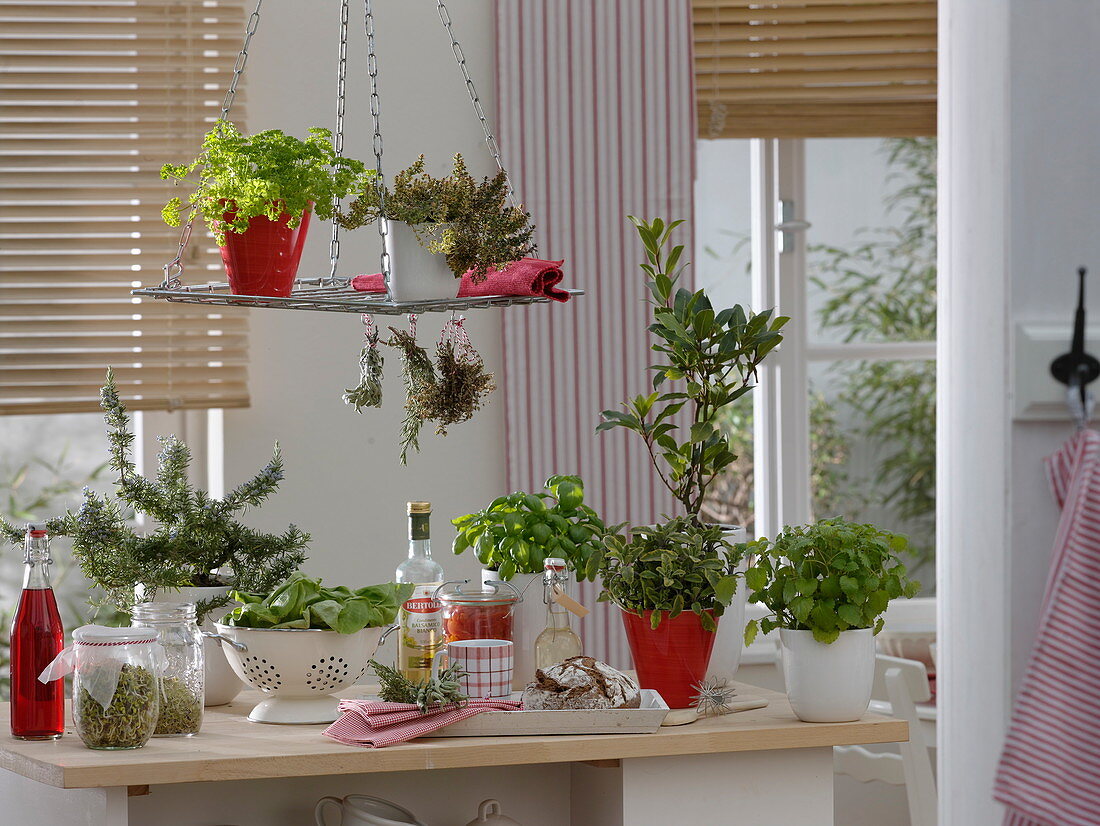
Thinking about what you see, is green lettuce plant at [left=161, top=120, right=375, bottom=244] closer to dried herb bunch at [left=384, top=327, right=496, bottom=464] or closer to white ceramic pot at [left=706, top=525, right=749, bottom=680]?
dried herb bunch at [left=384, top=327, right=496, bottom=464]

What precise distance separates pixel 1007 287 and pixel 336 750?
39.3 inches

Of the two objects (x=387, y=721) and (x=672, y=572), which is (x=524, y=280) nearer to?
(x=672, y=572)

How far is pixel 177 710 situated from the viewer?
1.68 meters

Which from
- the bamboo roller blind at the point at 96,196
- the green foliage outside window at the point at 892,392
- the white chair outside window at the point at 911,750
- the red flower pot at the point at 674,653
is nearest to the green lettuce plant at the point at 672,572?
the red flower pot at the point at 674,653

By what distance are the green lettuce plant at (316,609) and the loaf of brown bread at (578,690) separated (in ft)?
0.81

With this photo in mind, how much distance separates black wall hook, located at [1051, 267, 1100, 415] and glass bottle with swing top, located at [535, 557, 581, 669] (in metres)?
0.87

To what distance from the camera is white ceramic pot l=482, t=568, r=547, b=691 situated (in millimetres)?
1938

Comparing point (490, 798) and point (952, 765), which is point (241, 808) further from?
point (952, 765)

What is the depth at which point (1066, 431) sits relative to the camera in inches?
44.9

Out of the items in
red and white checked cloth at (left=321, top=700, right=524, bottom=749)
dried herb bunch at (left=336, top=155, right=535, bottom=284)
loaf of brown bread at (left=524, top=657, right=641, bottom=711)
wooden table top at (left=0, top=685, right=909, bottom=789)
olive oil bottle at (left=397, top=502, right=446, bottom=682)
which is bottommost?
wooden table top at (left=0, top=685, right=909, bottom=789)

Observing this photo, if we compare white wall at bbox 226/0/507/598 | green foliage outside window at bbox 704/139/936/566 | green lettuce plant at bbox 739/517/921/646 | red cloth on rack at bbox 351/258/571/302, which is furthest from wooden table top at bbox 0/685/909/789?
green foliage outside window at bbox 704/139/936/566

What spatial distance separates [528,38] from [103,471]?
1.51 metres

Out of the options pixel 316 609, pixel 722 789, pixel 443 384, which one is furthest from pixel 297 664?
pixel 722 789

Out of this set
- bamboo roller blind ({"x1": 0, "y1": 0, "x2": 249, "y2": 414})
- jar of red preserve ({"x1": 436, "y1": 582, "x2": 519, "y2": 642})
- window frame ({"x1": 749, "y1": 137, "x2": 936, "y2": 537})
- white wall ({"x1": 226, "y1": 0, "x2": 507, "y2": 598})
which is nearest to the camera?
jar of red preserve ({"x1": 436, "y1": 582, "x2": 519, "y2": 642})
